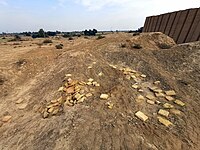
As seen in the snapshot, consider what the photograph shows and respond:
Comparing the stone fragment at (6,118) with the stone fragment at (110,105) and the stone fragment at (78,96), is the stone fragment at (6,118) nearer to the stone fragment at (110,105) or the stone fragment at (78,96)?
the stone fragment at (78,96)

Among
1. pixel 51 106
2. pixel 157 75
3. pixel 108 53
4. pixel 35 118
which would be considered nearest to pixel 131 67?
pixel 157 75

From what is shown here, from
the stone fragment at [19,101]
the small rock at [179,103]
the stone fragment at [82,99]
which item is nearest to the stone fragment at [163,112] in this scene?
the small rock at [179,103]

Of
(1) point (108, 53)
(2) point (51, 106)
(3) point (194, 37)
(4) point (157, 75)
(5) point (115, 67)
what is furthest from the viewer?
(3) point (194, 37)

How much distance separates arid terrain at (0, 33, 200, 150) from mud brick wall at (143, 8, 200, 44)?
10.1ft

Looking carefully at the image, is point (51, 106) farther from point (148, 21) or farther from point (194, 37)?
point (148, 21)

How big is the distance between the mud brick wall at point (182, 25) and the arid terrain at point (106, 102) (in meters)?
3.09

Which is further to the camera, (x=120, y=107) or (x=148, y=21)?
(x=148, y=21)

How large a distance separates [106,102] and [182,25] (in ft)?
38.1

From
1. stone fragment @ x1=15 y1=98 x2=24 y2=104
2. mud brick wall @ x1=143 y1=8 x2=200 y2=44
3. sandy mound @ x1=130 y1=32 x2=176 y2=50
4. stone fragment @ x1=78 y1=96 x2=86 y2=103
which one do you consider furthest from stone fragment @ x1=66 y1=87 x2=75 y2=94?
mud brick wall @ x1=143 y1=8 x2=200 y2=44

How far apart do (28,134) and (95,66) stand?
5.20 meters

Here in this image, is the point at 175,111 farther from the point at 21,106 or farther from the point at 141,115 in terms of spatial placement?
the point at 21,106

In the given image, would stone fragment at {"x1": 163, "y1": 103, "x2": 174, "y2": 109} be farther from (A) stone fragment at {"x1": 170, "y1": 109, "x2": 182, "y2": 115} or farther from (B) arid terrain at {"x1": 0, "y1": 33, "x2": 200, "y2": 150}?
(A) stone fragment at {"x1": 170, "y1": 109, "x2": 182, "y2": 115}

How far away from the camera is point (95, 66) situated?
11.9 metres

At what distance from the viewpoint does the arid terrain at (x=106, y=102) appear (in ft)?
23.2
